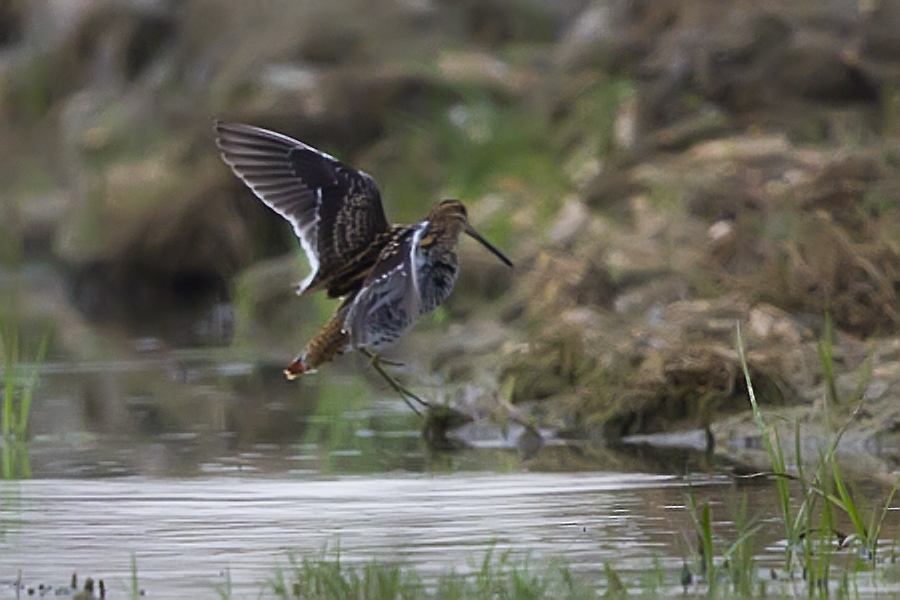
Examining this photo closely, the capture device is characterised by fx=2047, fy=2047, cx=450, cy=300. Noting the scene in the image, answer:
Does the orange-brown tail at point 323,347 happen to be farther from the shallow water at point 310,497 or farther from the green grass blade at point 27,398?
the green grass blade at point 27,398

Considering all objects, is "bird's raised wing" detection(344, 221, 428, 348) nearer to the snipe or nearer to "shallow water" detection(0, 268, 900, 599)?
the snipe

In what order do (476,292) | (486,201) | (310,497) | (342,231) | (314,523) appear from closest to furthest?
(314,523)
(310,497)
(342,231)
(476,292)
(486,201)

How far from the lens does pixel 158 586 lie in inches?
196

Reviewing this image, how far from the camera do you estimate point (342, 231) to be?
8.19 metres

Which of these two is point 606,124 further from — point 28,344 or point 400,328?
point 400,328

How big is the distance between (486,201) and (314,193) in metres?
6.58

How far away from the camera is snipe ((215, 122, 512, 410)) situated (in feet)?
26.1

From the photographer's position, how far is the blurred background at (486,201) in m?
9.12

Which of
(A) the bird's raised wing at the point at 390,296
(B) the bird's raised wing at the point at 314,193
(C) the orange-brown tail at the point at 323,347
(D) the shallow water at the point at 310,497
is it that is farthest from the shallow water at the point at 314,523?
(B) the bird's raised wing at the point at 314,193

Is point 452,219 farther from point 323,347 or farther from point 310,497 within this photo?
point 310,497

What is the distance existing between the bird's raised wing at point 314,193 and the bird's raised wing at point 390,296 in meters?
0.24

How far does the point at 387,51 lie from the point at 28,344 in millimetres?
8922

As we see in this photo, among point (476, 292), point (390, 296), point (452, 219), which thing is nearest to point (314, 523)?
point (390, 296)

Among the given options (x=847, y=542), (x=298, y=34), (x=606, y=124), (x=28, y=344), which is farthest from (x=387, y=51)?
(x=847, y=542)
